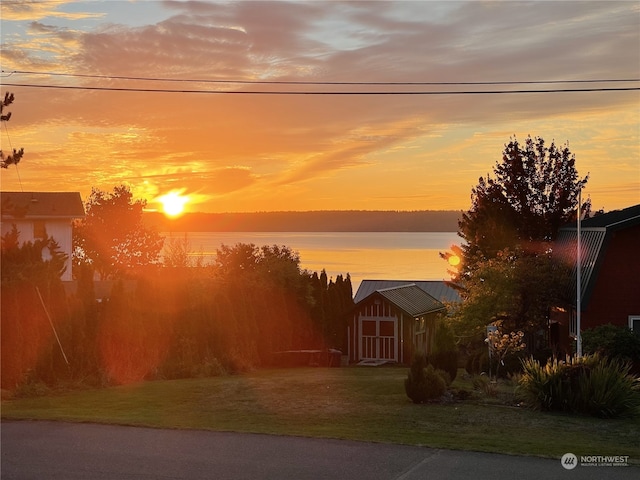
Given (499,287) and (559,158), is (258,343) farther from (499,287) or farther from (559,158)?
(559,158)

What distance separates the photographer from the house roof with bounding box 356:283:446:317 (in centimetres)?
4306

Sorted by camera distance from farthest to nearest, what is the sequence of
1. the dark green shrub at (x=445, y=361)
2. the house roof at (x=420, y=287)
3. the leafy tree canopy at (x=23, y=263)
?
1. the house roof at (x=420, y=287)
2. the dark green shrub at (x=445, y=361)
3. the leafy tree canopy at (x=23, y=263)

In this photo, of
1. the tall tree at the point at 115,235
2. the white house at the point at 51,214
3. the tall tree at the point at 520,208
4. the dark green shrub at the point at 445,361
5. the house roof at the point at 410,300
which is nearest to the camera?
the dark green shrub at the point at 445,361

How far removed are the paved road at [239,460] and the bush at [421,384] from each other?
17.2 ft

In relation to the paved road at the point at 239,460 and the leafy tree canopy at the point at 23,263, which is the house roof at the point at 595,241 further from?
the leafy tree canopy at the point at 23,263

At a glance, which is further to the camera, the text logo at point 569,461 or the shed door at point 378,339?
the shed door at point 378,339

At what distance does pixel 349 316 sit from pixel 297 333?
7473 mm

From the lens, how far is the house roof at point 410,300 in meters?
43.1

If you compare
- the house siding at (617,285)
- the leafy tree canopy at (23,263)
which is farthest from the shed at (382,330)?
the leafy tree canopy at (23,263)

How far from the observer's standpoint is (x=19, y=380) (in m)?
19.0

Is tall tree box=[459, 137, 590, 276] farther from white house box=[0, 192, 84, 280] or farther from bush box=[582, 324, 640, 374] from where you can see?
white house box=[0, 192, 84, 280]

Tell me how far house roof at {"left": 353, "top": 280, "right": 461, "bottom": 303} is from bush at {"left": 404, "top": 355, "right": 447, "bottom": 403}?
147ft

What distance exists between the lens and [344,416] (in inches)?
596

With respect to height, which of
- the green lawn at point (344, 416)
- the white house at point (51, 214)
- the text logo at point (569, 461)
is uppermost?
the white house at point (51, 214)
